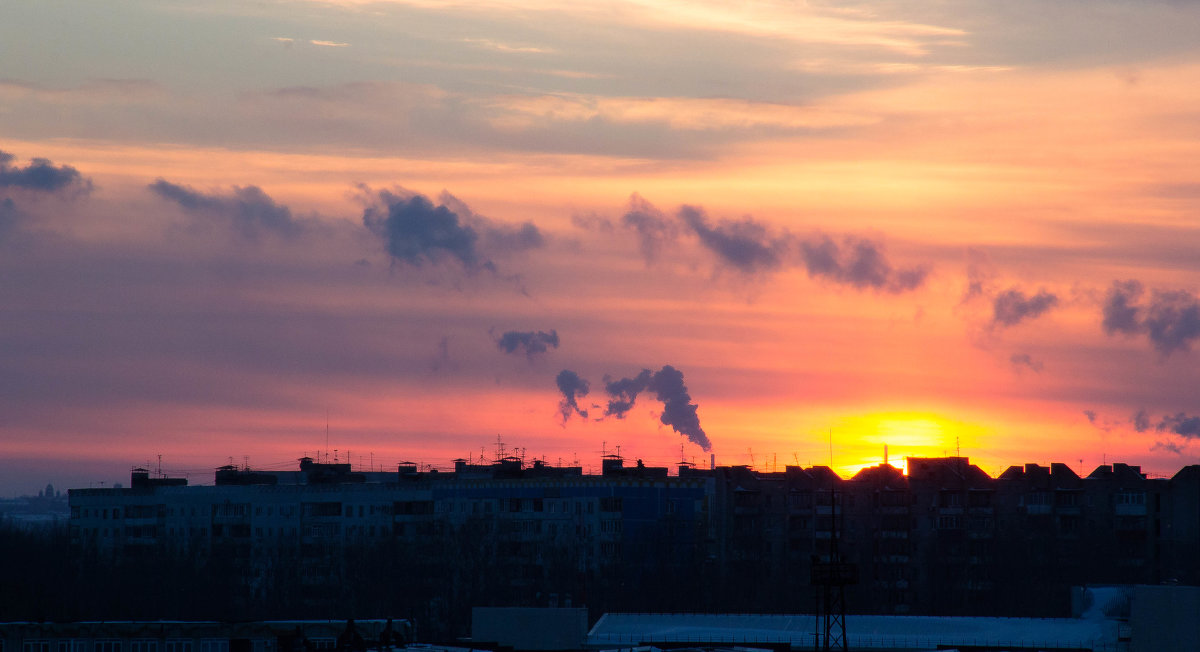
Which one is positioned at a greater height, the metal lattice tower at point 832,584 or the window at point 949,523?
the window at point 949,523

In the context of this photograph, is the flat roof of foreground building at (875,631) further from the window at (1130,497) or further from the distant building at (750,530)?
the window at (1130,497)

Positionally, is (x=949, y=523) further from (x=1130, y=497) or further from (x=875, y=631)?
(x=875, y=631)

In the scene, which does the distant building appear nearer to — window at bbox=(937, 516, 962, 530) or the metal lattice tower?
window at bbox=(937, 516, 962, 530)

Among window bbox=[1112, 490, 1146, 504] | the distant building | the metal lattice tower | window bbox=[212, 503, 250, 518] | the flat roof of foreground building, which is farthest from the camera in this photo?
window bbox=[212, 503, 250, 518]

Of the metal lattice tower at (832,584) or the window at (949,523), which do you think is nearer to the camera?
the metal lattice tower at (832,584)

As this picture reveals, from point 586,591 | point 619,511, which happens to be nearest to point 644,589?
point 586,591

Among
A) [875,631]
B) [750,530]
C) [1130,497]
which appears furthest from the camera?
[750,530]

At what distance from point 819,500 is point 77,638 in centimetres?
7027

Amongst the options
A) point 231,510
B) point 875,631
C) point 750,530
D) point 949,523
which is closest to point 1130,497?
point 949,523

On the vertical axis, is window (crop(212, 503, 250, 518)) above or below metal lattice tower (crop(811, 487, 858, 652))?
above

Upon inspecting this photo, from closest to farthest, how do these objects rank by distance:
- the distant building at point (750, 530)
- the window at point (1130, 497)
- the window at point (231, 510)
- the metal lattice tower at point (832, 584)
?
the metal lattice tower at point (832, 584), the distant building at point (750, 530), the window at point (1130, 497), the window at point (231, 510)

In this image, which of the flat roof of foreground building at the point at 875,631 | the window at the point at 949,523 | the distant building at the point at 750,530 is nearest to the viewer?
the flat roof of foreground building at the point at 875,631

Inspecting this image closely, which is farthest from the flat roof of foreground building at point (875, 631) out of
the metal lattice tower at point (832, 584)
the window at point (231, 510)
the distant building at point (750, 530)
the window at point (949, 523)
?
the window at point (231, 510)

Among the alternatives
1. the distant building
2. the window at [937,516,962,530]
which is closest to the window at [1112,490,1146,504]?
the distant building
